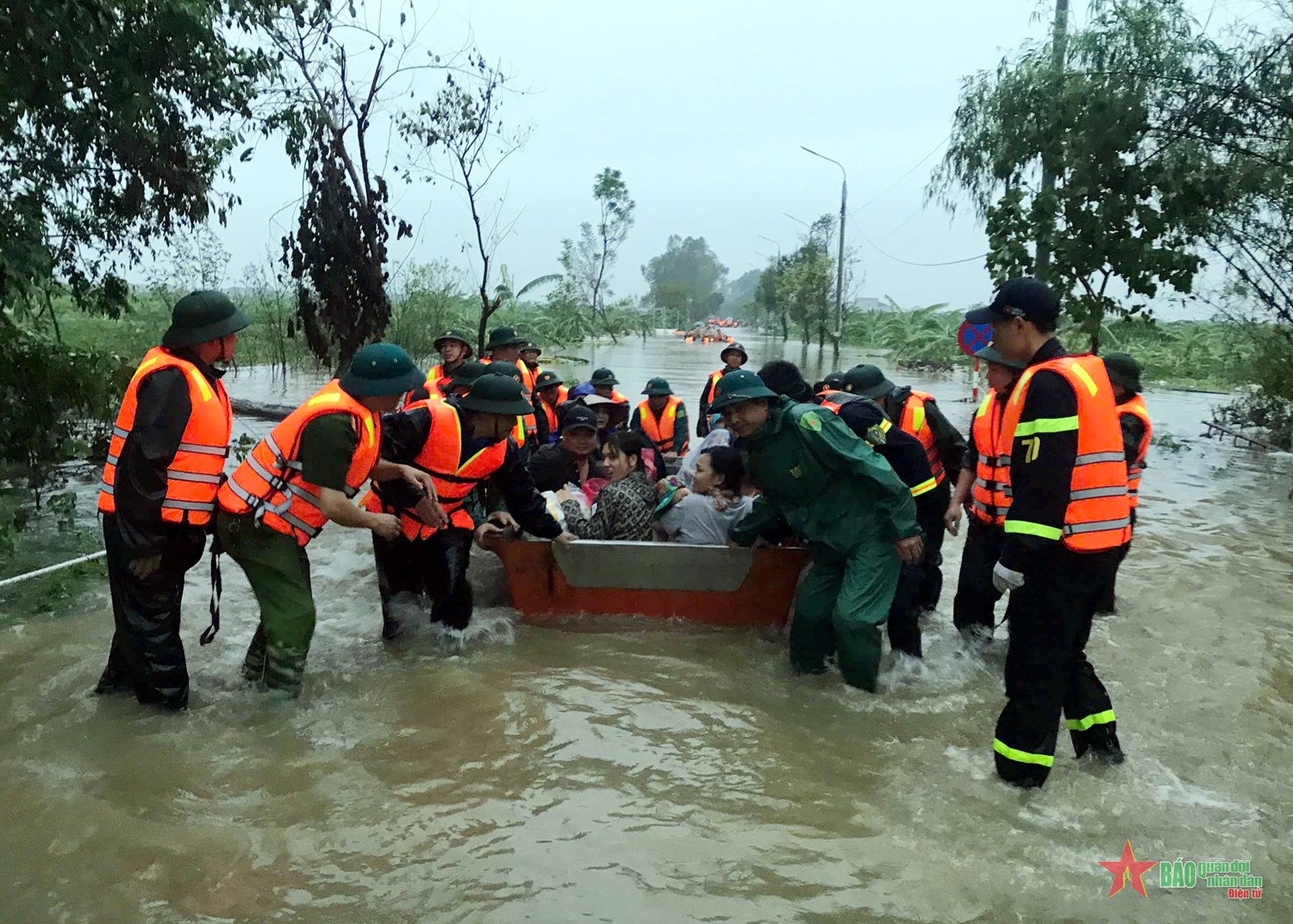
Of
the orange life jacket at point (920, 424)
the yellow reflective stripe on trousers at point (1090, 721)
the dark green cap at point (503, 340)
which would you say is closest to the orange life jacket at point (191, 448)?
the yellow reflective stripe on trousers at point (1090, 721)

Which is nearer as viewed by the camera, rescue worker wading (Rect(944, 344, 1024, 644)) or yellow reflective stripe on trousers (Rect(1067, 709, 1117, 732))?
yellow reflective stripe on trousers (Rect(1067, 709, 1117, 732))

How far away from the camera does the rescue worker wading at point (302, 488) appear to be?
3.88 metres

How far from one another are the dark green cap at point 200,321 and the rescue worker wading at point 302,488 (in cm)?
45

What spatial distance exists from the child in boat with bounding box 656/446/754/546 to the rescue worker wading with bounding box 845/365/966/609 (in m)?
0.85

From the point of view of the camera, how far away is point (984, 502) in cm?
502

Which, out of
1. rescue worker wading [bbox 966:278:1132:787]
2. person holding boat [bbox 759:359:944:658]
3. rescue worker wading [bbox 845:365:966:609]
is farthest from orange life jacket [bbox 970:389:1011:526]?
rescue worker wading [bbox 966:278:1132:787]

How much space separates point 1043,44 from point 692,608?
35.8 ft

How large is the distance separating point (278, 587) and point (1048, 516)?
301 centimetres

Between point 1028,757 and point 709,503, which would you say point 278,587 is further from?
point 1028,757

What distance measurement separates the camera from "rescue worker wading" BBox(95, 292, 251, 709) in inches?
151

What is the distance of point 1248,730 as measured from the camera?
4527 millimetres

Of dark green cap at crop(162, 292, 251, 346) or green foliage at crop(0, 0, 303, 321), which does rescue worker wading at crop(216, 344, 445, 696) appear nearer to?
dark green cap at crop(162, 292, 251, 346)

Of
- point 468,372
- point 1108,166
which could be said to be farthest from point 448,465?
point 1108,166

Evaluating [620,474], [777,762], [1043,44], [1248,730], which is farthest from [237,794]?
[1043,44]
